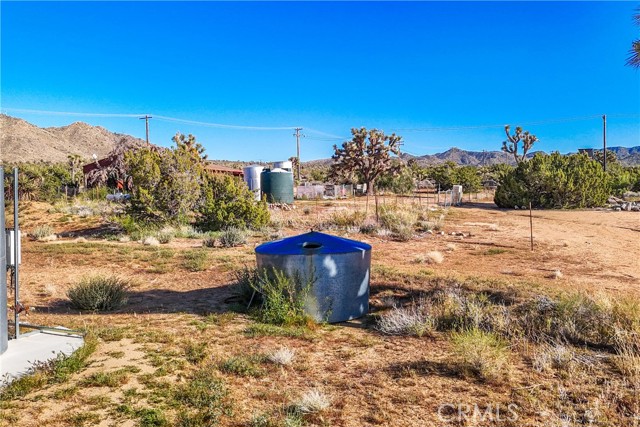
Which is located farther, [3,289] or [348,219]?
[348,219]

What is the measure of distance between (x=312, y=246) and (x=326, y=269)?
22.0 inches

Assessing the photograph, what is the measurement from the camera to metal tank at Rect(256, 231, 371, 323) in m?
6.93

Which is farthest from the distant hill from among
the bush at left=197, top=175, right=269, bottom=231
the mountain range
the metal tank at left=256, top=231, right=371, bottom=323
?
the metal tank at left=256, top=231, right=371, bottom=323

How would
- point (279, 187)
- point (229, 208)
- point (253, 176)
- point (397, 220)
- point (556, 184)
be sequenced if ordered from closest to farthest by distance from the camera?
point (229, 208) < point (397, 220) < point (556, 184) < point (279, 187) < point (253, 176)

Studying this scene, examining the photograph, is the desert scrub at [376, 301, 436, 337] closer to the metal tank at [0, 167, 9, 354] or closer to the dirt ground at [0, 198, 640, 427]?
the dirt ground at [0, 198, 640, 427]

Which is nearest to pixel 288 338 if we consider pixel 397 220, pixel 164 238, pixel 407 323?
pixel 407 323

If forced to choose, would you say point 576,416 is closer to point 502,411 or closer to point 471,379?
point 502,411

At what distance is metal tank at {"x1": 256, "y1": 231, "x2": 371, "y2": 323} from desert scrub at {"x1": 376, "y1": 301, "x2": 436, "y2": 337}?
60 cm

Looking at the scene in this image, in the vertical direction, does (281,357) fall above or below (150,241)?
below

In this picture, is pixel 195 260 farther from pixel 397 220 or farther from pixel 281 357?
pixel 397 220

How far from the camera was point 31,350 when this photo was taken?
5.36 m

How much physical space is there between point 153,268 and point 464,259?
311 inches

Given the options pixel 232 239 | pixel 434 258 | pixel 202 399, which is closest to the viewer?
pixel 202 399

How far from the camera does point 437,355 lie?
5.61 m
